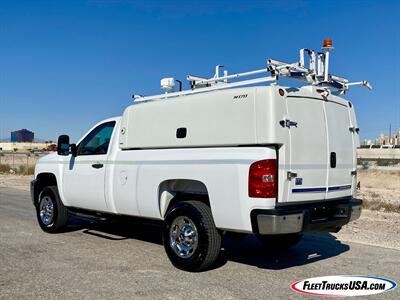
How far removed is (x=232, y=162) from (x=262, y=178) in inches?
17.0

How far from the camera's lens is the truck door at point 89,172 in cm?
773

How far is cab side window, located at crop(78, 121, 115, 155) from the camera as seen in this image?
7.86m

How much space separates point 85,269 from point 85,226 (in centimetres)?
358

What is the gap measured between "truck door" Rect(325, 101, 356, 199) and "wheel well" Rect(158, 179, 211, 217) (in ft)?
5.57

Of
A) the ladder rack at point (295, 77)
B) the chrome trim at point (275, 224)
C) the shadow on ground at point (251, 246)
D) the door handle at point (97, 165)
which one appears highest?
the ladder rack at point (295, 77)

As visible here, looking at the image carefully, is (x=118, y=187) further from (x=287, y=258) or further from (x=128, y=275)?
(x=287, y=258)

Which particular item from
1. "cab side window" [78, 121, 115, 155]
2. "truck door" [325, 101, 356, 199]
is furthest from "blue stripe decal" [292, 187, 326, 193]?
"cab side window" [78, 121, 115, 155]

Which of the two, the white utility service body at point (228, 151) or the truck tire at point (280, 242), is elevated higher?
the white utility service body at point (228, 151)

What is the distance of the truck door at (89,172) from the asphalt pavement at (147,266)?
2.31ft

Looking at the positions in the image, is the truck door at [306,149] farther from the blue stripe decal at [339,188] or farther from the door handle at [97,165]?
the door handle at [97,165]

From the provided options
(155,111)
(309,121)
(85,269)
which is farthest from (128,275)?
(309,121)

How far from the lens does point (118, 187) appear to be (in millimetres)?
7328

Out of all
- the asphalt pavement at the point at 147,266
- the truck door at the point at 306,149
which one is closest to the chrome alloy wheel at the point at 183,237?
the asphalt pavement at the point at 147,266

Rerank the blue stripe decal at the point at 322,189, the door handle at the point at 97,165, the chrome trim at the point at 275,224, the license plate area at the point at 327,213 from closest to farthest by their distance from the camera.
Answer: the chrome trim at the point at 275,224 → the blue stripe decal at the point at 322,189 → the license plate area at the point at 327,213 → the door handle at the point at 97,165
